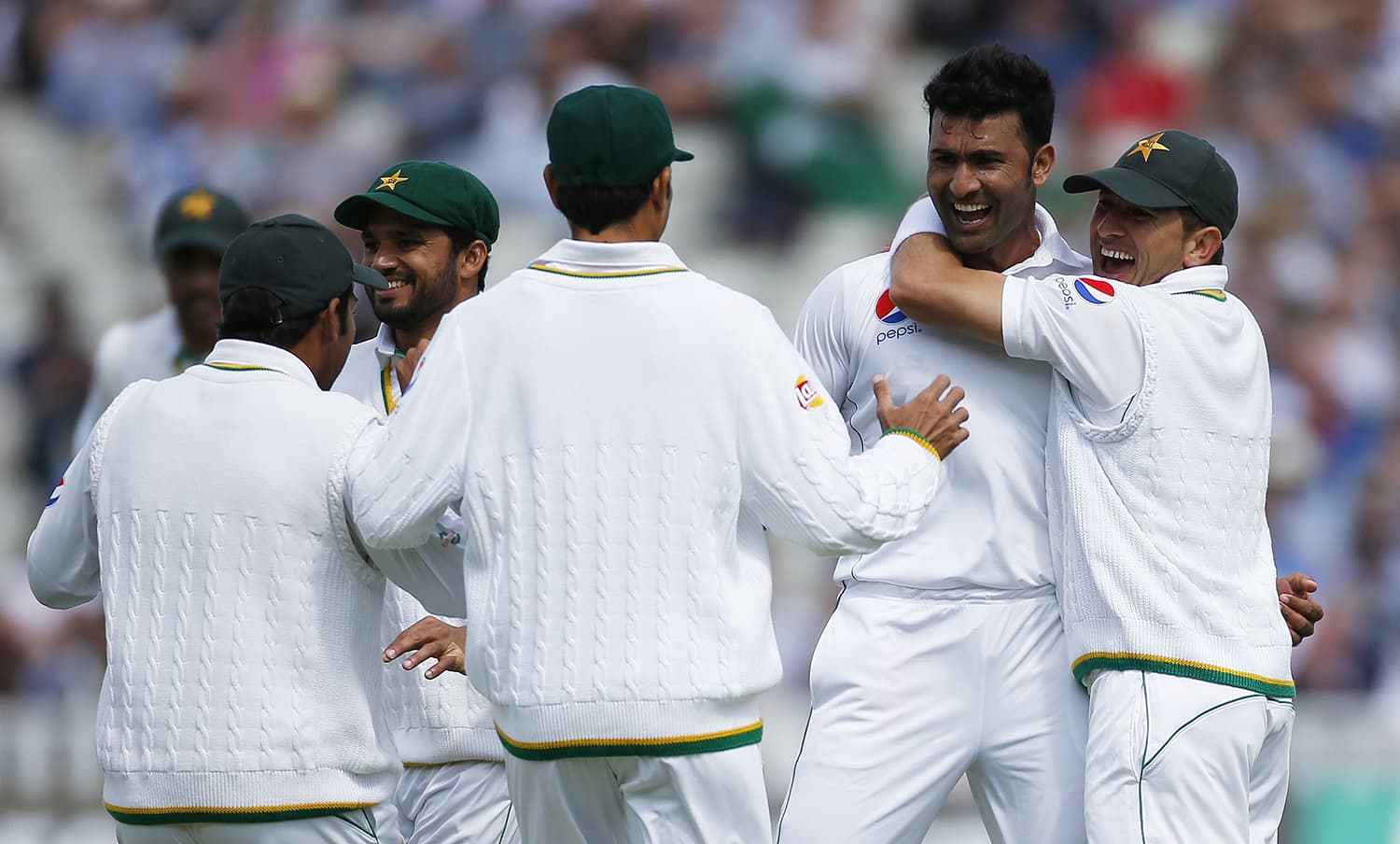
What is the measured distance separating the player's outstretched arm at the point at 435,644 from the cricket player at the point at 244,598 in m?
0.18

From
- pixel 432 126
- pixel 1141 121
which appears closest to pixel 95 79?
pixel 432 126

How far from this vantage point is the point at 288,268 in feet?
12.5

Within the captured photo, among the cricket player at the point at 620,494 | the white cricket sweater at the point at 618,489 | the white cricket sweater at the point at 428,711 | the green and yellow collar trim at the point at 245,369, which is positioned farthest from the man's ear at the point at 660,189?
the white cricket sweater at the point at 428,711

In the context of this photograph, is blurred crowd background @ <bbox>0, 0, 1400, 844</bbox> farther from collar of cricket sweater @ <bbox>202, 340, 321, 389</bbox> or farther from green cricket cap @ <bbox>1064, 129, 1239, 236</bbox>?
collar of cricket sweater @ <bbox>202, 340, 321, 389</bbox>

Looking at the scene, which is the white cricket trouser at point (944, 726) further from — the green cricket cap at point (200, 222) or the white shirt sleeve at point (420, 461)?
the green cricket cap at point (200, 222)

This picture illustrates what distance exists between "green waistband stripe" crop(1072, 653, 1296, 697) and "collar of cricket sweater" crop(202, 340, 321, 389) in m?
1.77

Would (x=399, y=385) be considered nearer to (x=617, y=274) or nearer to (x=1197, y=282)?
(x=617, y=274)

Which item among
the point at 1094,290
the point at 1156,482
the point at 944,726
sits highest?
the point at 1094,290

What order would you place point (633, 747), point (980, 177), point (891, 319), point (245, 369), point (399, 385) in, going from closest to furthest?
point (633, 747), point (245, 369), point (980, 177), point (891, 319), point (399, 385)

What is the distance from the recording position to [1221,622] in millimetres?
3984

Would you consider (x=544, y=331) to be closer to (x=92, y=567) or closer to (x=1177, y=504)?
(x=92, y=567)

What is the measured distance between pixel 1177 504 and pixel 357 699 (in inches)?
68.8

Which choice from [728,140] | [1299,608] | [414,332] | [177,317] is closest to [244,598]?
[414,332]

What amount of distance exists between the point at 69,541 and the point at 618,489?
4.09ft
